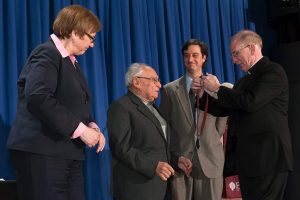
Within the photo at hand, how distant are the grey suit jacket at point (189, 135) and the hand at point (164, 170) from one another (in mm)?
336

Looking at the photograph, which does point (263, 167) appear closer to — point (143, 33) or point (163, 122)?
point (163, 122)

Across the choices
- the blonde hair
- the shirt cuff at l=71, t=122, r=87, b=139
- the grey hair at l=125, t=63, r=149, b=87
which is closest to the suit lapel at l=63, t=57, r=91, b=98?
the blonde hair

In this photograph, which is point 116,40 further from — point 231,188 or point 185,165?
point 231,188

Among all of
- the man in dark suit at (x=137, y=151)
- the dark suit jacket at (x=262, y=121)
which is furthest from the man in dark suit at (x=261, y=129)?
the man in dark suit at (x=137, y=151)

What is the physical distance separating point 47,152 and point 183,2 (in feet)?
8.89

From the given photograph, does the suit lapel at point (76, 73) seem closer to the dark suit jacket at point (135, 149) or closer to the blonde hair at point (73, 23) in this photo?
the blonde hair at point (73, 23)

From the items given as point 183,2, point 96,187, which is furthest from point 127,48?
point 96,187

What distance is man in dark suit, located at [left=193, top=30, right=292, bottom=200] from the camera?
7.42ft

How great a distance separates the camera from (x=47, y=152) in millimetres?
1765

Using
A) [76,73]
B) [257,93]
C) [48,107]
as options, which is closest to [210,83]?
[257,93]

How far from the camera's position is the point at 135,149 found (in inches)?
100

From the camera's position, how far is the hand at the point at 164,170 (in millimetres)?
2459

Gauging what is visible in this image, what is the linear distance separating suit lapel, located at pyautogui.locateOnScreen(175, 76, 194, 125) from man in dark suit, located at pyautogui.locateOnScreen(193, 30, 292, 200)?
0.45 meters

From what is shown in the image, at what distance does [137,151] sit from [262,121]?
0.72 m
